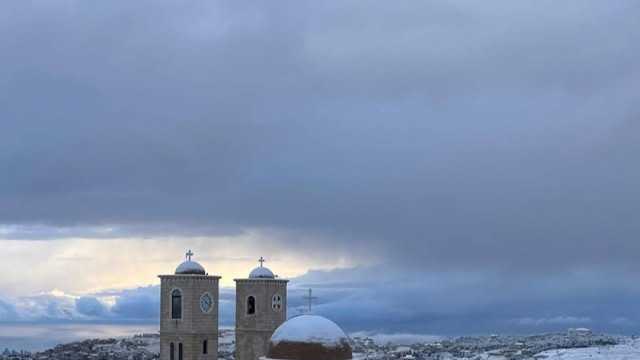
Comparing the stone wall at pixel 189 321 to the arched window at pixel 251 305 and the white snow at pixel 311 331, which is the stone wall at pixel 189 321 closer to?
the arched window at pixel 251 305

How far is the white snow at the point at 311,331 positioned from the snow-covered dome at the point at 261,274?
23516 millimetres

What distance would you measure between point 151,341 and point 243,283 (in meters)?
83.0

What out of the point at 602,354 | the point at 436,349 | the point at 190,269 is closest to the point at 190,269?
the point at 190,269

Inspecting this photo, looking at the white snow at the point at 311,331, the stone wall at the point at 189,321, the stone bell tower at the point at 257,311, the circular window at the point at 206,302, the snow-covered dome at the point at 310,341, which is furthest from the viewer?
the stone bell tower at the point at 257,311

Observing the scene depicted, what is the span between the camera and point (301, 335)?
39.0 meters

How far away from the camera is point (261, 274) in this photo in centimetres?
6391

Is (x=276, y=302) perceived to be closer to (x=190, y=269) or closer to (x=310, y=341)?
(x=190, y=269)

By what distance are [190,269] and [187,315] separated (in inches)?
111

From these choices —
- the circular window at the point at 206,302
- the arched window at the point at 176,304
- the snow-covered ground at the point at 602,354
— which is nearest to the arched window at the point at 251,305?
the circular window at the point at 206,302

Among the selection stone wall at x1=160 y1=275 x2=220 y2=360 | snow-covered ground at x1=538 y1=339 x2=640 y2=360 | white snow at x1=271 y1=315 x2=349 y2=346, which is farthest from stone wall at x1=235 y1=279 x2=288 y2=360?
snow-covered ground at x1=538 y1=339 x2=640 y2=360

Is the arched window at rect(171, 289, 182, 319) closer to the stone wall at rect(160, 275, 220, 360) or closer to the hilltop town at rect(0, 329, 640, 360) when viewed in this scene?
the stone wall at rect(160, 275, 220, 360)

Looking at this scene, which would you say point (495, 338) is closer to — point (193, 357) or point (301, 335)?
point (193, 357)

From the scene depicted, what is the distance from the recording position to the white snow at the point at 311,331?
38906 millimetres

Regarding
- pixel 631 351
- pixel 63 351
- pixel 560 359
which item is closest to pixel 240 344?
pixel 560 359
